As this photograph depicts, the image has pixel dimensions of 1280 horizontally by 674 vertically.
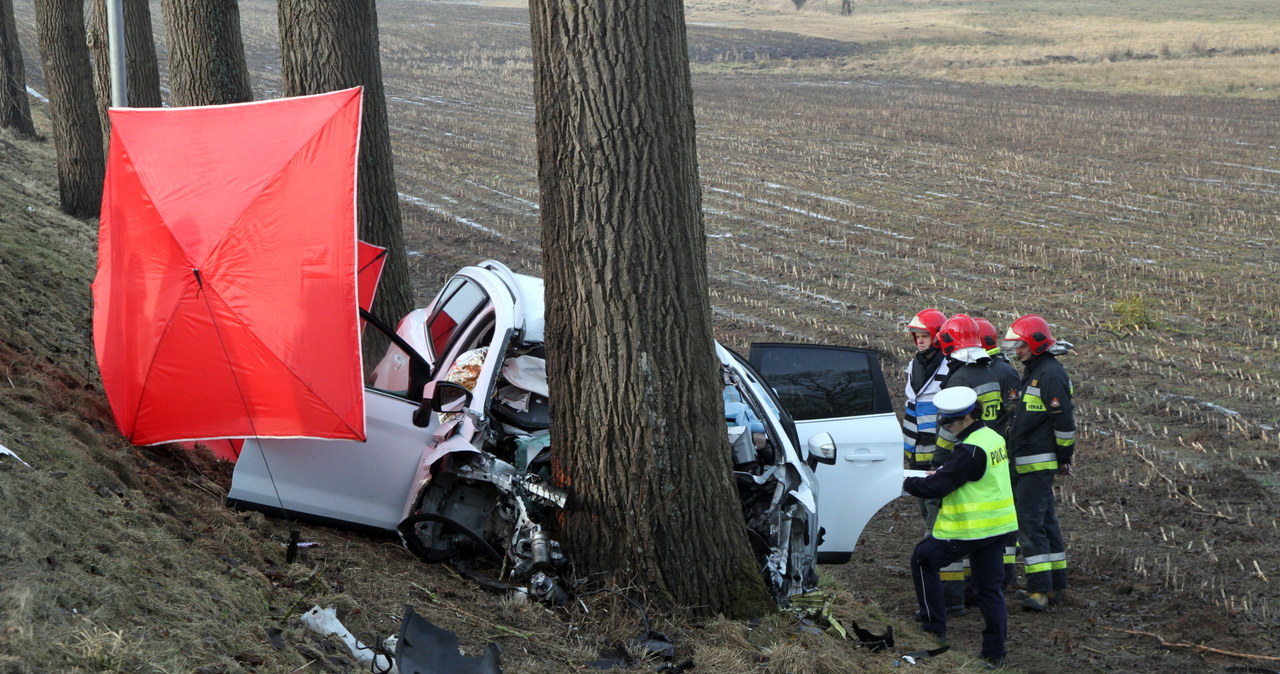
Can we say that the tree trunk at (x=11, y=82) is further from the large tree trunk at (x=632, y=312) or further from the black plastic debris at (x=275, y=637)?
the black plastic debris at (x=275, y=637)

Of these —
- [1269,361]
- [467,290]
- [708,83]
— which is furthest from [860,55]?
[467,290]

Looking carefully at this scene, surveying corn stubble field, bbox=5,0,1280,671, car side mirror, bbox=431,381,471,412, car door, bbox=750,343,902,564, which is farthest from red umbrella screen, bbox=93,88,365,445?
car door, bbox=750,343,902,564

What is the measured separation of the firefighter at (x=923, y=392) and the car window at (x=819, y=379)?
53 cm

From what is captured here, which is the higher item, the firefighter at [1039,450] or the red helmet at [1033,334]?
the red helmet at [1033,334]

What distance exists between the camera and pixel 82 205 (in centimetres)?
1395

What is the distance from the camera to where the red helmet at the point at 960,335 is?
7.98 meters

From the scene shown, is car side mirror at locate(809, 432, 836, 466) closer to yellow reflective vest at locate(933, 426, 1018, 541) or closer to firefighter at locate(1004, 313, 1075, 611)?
yellow reflective vest at locate(933, 426, 1018, 541)

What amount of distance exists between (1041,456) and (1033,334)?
816 millimetres

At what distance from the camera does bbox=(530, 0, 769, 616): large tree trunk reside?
5.39 metres

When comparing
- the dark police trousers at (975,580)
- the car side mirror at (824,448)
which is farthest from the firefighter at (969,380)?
the car side mirror at (824,448)

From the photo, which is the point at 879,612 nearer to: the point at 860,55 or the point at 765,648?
the point at 765,648

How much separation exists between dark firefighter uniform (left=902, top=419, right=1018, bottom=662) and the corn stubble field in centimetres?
32

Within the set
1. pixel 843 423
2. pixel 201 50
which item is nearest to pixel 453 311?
pixel 843 423

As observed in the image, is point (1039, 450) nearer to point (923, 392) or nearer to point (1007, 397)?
point (1007, 397)
